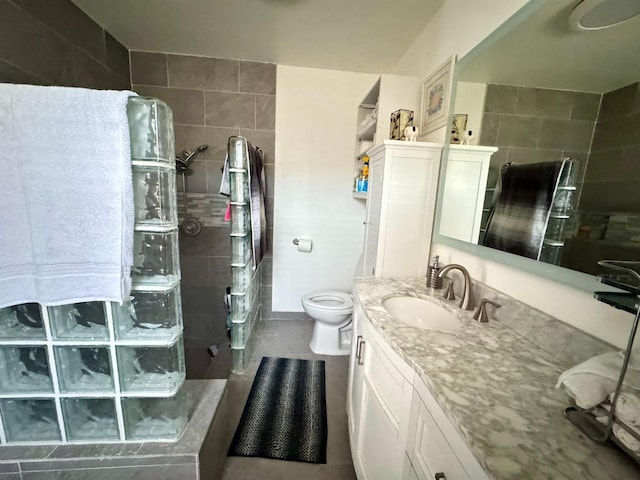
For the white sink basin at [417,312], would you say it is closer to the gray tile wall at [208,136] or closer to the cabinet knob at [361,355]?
the cabinet knob at [361,355]

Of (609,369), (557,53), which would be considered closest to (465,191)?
(557,53)

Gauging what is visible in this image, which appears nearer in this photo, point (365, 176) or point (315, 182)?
point (365, 176)

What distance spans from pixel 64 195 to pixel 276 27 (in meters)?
1.69

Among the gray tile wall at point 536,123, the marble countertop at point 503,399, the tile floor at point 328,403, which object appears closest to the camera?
the marble countertop at point 503,399

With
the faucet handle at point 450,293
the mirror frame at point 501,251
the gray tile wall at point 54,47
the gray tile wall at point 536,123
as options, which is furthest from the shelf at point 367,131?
the gray tile wall at point 54,47

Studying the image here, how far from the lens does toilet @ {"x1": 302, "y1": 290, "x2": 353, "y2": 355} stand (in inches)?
80.1

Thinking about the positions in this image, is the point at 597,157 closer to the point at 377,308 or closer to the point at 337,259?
the point at 377,308

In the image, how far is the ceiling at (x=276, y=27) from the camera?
155cm

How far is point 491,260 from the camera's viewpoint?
1105 mm

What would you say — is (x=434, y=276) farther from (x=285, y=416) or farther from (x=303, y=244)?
(x=303, y=244)

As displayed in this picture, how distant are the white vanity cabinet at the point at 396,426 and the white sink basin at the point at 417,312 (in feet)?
0.55

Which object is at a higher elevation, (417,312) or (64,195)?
(64,195)

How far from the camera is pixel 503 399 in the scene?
0.61 meters

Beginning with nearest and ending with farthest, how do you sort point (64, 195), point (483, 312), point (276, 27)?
point (64, 195)
point (483, 312)
point (276, 27)
